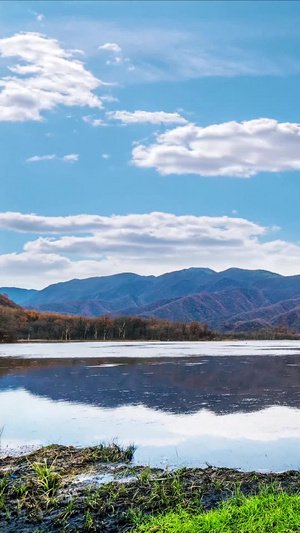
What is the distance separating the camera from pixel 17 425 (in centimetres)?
1662

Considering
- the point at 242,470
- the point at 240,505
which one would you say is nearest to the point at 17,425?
the point at 242,470

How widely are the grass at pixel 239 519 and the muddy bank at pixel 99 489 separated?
0.45 meters

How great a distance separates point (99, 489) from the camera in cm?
960

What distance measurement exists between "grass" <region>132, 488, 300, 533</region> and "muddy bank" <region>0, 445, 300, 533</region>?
45cm

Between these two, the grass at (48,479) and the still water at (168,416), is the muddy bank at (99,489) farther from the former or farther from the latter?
the still water at (168,416)

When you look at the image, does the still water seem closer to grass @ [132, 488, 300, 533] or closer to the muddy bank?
the muddy bank

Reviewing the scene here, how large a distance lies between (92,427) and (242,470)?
6171mm

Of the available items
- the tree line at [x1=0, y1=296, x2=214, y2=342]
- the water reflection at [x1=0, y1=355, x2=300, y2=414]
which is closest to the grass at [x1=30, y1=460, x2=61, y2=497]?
the water reflection at [x1=0, y1=355, x2=300, y2=414]

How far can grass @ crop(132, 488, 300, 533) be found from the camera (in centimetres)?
732

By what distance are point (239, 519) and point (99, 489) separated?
308cm

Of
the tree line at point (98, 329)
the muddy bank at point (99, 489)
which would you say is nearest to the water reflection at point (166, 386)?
the muddy bank at point (99, 489)

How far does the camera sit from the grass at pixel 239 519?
7316mm

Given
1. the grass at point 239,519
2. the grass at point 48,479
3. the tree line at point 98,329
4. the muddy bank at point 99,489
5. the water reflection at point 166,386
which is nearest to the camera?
the grass at point 239,519

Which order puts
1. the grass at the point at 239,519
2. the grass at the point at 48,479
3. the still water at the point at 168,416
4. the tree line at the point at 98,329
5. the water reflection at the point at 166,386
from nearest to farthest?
the grass at the point at 239,519 < the grass at the point at 48,479 < the still water at the point at 168,416 < the water reflection at the point at 166,386 < the tree line at the point at 98,329
